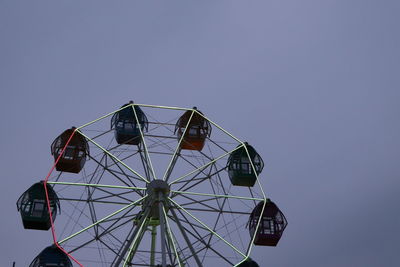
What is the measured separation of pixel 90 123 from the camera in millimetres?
28547

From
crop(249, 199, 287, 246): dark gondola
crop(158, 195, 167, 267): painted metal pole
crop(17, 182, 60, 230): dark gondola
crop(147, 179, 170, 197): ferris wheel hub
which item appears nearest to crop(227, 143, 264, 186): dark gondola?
crop(249, 199, 287, 246): dark gondola

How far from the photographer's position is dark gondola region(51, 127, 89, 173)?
94.5 ft

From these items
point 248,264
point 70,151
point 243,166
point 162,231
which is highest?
point 70,151

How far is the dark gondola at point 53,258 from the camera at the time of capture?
24734 millimetres

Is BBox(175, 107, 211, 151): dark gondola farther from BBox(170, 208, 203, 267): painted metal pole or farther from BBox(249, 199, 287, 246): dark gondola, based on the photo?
BBox(170, 208, 203, 267): painted metal pole

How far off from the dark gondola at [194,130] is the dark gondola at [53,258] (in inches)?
351

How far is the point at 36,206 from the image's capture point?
26.3m

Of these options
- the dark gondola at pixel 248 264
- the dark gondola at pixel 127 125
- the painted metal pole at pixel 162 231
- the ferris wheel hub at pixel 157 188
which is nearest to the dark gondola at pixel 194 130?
the dark gondola at pixel 127 125

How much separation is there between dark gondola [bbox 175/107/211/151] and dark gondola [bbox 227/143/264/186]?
2054 millimetres

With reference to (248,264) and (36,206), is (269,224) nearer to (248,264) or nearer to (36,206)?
(248,264)

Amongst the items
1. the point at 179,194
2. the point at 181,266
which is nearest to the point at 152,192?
the point at 179,194

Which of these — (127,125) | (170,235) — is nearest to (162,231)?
(170,235)

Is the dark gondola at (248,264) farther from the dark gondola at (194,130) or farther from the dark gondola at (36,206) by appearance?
the dark gondola at (36,206)

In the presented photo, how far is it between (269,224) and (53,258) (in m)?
9.63
